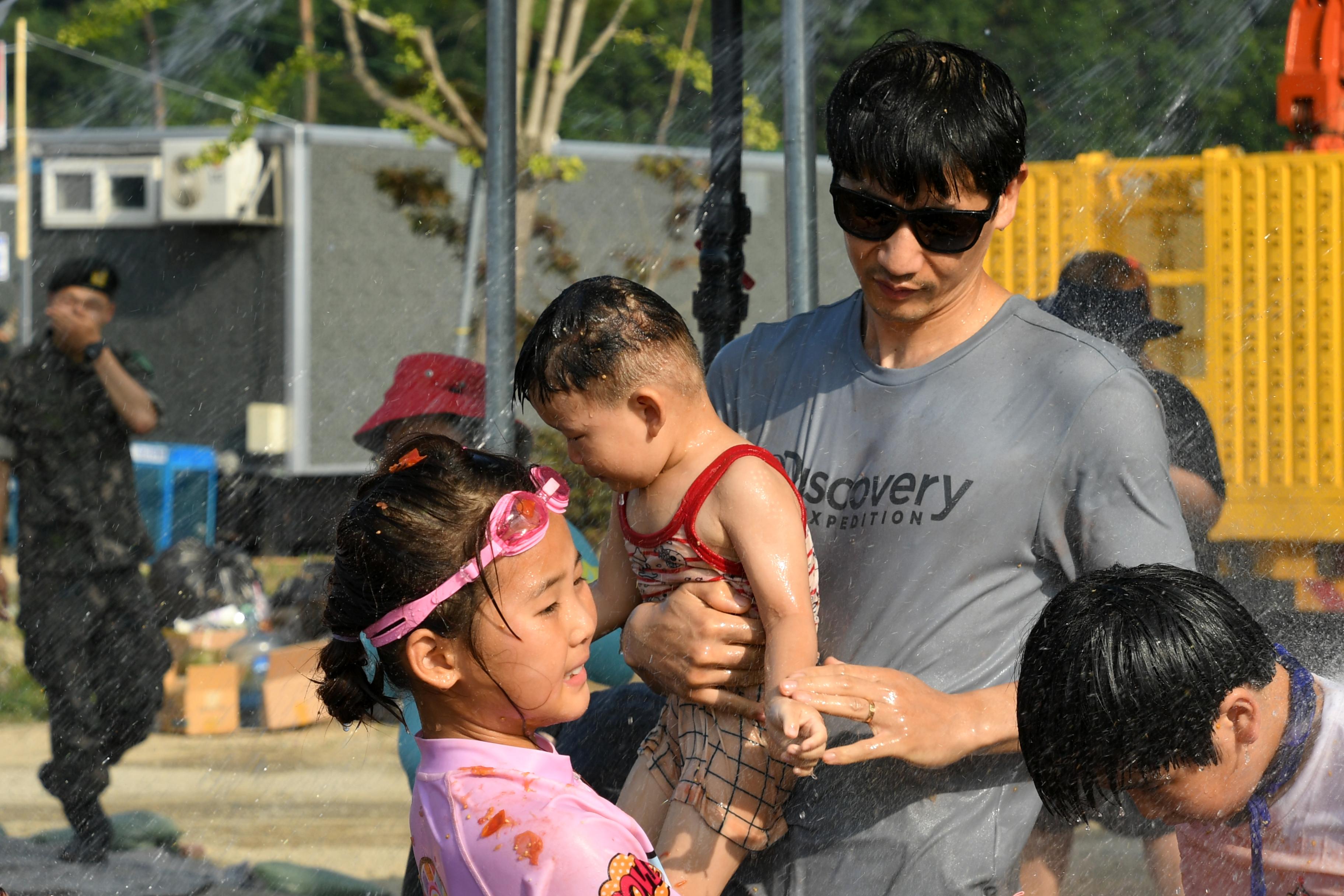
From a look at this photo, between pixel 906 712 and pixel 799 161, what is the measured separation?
1.99 meters

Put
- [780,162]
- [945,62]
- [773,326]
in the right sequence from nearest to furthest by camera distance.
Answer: [945,62]
[773,326]
[780,162]

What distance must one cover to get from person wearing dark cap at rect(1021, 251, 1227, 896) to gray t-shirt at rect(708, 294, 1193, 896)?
0.66m

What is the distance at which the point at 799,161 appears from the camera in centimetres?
347

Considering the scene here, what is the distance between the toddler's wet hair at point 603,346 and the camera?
1.96 metres

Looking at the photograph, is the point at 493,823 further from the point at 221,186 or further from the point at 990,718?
the point at 221,186

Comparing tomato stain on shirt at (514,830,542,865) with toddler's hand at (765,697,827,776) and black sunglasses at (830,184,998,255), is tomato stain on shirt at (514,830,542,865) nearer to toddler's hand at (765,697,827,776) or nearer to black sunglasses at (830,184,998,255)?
toddler's hand at (765,697,827,776)

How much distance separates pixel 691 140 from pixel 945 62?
6.34 meters

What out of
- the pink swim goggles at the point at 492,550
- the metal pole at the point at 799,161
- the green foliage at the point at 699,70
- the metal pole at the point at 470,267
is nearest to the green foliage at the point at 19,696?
the metal pole at the point at 470,267

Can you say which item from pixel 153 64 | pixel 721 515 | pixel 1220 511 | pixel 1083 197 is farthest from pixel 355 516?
pixel 153 64

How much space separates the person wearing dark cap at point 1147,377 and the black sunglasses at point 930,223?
844 millimetres

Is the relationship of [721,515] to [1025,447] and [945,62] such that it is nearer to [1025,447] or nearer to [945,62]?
[1025,447]

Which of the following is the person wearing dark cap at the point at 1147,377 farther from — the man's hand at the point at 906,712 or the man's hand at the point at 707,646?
the man's hand at the point at 707,646

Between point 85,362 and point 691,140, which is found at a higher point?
point 691,140

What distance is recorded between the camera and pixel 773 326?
2234 millimetres
